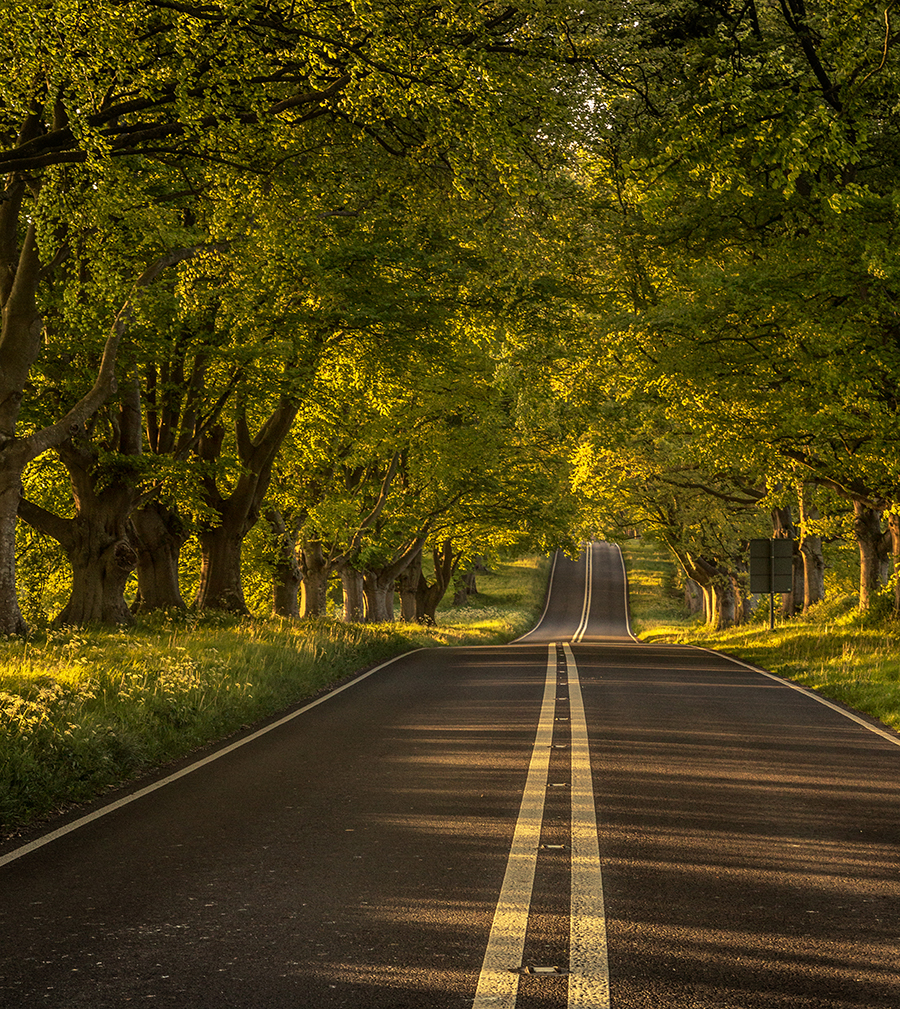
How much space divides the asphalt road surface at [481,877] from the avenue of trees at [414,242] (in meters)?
6.40

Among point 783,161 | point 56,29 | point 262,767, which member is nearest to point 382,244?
point 783,161

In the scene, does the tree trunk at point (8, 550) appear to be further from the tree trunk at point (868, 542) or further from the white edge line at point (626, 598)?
the white edge line at point (626, 598)

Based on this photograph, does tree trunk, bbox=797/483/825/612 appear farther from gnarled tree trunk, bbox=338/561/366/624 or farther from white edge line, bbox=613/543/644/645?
gnarled tree trunk, bbox=338/561/366/624

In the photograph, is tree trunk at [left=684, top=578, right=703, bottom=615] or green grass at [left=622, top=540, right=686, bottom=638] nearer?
green grass at [left=622, top=540, right=686, bottom=638]

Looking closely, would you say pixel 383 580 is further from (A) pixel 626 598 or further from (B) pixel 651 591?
(B) pixel 651 591

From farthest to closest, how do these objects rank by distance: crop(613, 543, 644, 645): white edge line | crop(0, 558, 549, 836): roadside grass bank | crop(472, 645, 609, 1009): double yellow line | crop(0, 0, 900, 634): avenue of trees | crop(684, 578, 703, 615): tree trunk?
crop(684, 578, 703, 615): tree trunk, crop(613, 543, 644, 645): white edge line, crop(0, 0, 900, 634): avenue of trees, crop(0, 558, 549, 836): roadside grass bank, crop(472, 645, 609, 1009): double yellow line

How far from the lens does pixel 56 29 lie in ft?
29.3

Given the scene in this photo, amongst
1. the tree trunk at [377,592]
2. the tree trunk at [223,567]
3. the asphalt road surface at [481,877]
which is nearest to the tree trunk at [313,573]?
the tree trunk at [377,592]

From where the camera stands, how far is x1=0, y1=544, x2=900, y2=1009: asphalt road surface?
4.42 meters

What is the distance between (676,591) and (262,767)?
253 ft

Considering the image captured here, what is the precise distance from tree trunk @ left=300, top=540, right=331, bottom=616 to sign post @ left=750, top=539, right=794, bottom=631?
14.2 meters

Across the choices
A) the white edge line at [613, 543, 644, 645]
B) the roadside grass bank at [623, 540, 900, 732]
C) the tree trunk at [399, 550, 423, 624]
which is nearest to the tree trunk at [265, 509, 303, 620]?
the tree trunk at [399, 550, 423, 624]

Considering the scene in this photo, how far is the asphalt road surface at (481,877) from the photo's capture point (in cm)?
442

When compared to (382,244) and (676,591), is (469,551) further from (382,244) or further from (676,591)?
(676,591)
